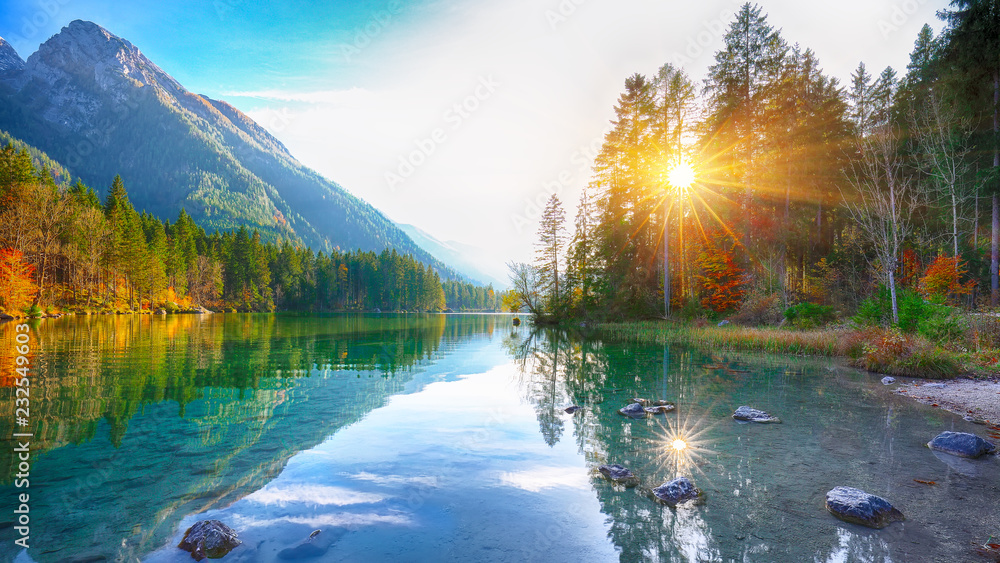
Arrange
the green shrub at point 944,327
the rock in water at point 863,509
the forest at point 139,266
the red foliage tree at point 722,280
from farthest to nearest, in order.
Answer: the forest at point 139,266 → the red foliage tree at point 722,280 → the green shrub at point 944,327 → the rock in water at point 863,509

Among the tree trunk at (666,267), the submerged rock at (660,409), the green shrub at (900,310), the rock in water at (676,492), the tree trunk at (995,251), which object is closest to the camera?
the rock in water at (676,492)

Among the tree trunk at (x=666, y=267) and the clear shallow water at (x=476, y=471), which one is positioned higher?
the tree trunk at (x=666, y=267)

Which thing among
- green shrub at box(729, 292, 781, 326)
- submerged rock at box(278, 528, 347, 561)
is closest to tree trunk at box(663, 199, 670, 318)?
green shrub at box(729, 292, 781, 326)

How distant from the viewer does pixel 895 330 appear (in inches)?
536

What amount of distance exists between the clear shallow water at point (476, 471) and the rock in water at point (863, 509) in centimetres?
12

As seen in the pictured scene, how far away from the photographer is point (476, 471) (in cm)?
580

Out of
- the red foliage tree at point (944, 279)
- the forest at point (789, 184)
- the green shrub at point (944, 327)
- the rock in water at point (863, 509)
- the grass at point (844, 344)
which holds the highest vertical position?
the forest at point (789, 184)

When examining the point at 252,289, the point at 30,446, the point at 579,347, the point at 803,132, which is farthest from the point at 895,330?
the point at 252,289

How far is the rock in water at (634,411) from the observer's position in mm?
8602

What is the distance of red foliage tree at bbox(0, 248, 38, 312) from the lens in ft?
103

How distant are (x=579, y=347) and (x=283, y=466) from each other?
60.2ft

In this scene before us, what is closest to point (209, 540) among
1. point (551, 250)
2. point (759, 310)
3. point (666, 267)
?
point (759, 310)

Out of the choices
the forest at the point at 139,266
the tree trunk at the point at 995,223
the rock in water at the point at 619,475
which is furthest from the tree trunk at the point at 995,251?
the forest at the point at 139,266

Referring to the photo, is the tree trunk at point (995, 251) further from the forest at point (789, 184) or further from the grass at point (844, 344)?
the grass at point (844, 344)
